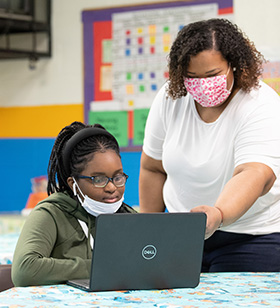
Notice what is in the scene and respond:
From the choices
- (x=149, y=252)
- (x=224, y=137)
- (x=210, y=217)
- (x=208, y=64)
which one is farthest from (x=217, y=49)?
(x=149, y=252)

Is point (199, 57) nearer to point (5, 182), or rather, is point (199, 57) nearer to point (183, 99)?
point (183, 99)

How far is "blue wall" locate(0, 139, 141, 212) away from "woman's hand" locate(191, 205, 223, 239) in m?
2.53

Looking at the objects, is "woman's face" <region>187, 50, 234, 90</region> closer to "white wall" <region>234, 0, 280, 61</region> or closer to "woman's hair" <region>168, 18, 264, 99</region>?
"woman's hair" <region>168, 18, 264, 99</region>

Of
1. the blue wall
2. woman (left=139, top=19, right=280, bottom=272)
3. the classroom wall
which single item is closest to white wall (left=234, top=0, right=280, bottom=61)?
the classroom wall

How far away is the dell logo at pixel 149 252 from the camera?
1.18 metres

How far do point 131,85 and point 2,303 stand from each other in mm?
2662

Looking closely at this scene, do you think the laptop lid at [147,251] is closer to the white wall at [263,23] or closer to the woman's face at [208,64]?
the woman's face at [208,64]

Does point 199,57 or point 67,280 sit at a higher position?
point 199,57

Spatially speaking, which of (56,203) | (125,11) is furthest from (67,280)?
(125,11)

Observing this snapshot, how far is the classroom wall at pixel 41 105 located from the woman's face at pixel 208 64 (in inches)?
77.8

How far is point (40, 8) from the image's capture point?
367 cm

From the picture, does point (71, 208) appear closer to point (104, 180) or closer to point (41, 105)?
point (104, 180)

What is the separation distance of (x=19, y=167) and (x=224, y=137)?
2.47 m

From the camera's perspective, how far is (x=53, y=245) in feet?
4.57
